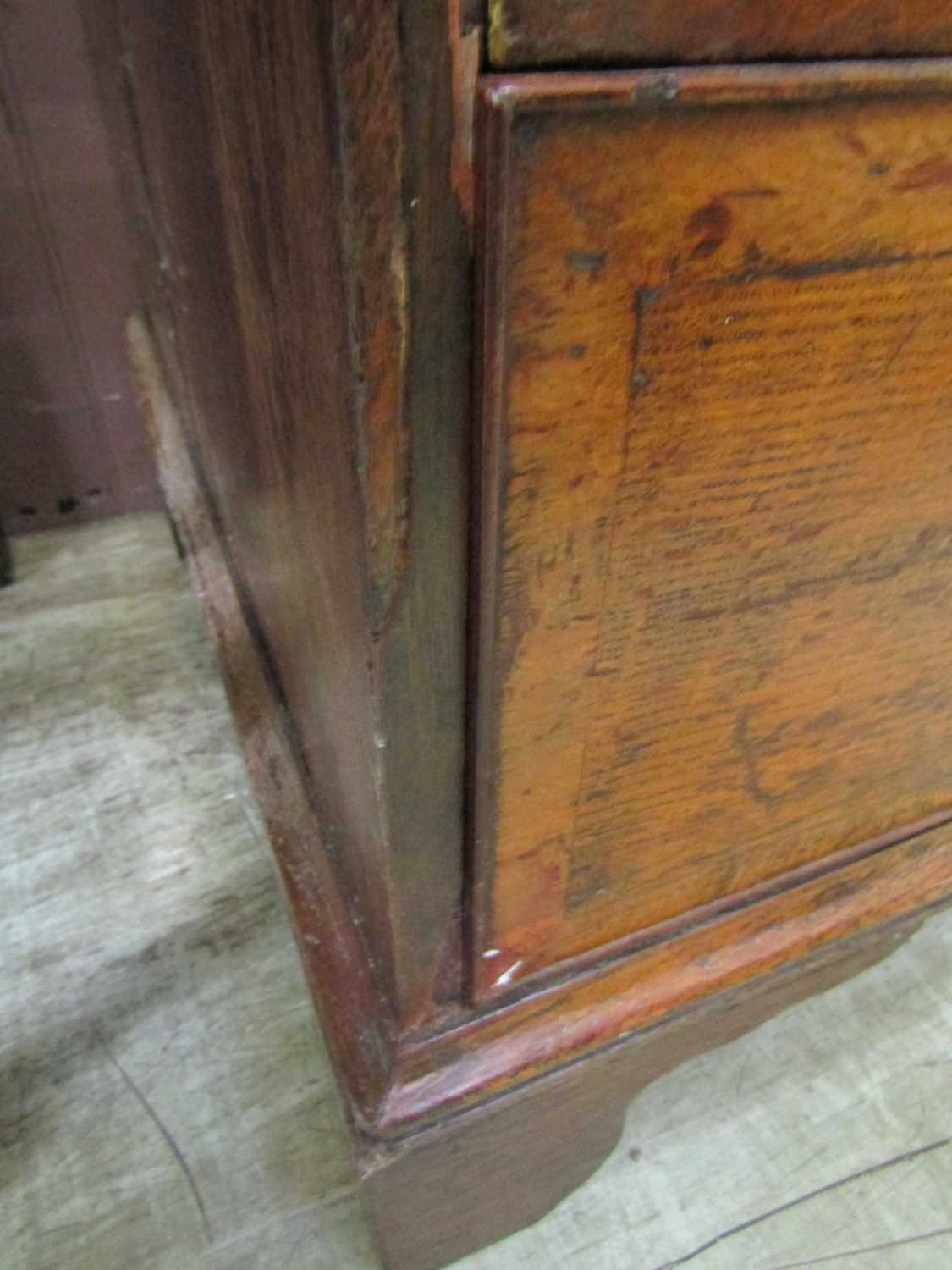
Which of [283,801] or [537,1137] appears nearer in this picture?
[537,1137]

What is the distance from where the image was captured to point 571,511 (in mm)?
376

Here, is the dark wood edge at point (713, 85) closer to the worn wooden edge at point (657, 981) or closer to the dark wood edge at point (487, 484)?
the dark wood edge at point (487, 484)

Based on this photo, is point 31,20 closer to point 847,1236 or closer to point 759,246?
point 759,246

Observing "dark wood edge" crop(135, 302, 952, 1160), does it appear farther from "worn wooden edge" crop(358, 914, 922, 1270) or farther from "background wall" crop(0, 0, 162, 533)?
"background wall" crop(0, 0, 162, 533)

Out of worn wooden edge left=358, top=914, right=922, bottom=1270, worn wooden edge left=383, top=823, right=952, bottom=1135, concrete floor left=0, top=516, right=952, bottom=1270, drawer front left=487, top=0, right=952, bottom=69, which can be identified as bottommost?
concrete floor left=0, top=516, right=952, bottom=1270

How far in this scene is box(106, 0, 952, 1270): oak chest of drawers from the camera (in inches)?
11.6

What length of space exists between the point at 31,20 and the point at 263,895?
1.20m

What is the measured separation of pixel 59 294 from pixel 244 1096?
1.21 m

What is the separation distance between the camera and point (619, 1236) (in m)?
0.79

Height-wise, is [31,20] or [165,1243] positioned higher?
[31,20]

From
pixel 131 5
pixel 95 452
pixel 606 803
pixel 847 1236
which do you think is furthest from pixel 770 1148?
pixel 95 452

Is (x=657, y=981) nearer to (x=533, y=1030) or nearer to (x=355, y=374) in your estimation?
(x=533, y=1030)

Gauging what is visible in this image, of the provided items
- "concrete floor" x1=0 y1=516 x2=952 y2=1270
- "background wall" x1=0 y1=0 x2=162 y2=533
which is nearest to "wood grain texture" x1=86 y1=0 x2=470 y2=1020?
"concrete floor" x1=0 y1=516 x2=952 y2=1270

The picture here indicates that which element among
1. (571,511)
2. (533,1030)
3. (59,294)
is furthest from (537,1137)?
(59,294)
